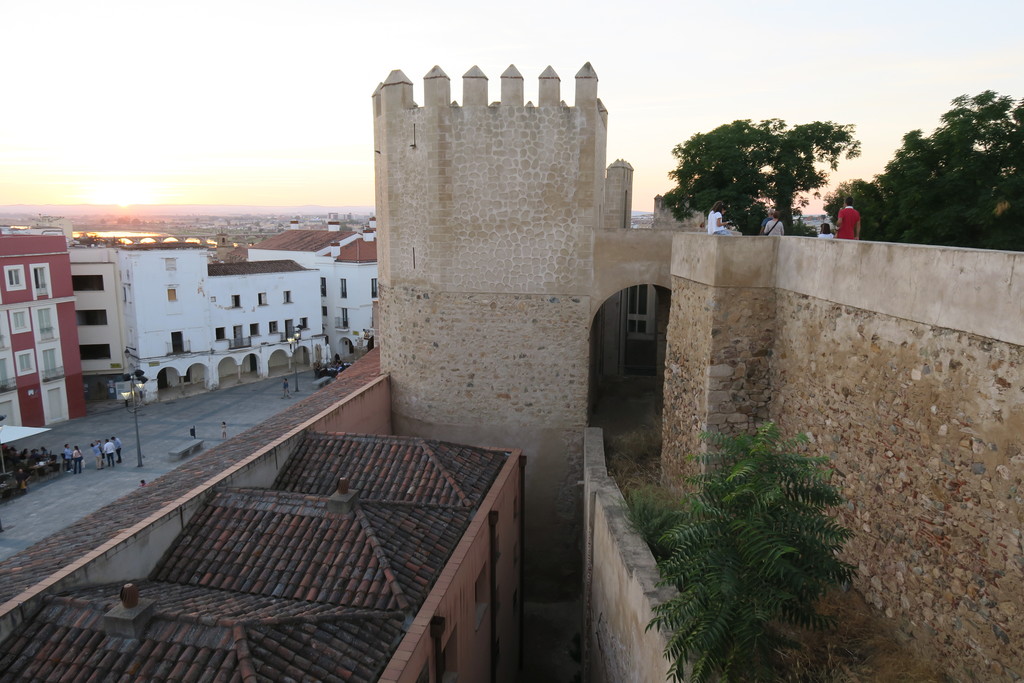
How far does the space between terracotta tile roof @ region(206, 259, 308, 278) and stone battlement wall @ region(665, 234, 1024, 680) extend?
30.4 m

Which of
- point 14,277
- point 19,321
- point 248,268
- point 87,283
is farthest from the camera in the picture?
point 248,268

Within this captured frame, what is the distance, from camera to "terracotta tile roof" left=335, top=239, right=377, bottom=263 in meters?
38.8

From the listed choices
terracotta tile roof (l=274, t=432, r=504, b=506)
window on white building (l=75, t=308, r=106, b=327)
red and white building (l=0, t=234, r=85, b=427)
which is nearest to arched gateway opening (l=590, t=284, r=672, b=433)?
terracotta tile roof (l=274, t=432, r=504, b=506)

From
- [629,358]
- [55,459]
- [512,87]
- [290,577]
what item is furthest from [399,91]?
[55,459]

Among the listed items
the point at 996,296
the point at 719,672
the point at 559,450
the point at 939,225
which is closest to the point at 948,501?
the point at 996,296

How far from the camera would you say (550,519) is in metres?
13.2

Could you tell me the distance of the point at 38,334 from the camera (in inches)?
1085

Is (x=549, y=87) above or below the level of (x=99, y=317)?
above

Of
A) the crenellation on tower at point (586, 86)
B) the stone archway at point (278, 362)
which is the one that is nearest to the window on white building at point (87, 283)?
the stone archway at point (278, 362)

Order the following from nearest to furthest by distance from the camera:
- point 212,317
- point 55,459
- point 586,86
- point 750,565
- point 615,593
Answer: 1. point 750,565
2. point 615,593
3. point 586,86
4. point 55,459
5. point 212,317

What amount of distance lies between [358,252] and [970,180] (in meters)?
30.2

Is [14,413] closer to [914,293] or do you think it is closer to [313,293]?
[313,293]

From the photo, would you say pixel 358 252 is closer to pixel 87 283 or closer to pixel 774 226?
pixel 87 283

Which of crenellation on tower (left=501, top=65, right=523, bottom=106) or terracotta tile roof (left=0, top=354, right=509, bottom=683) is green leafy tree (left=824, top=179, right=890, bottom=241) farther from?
terracotta tile roof (left=0, top=354, right=509, bottom=683)
